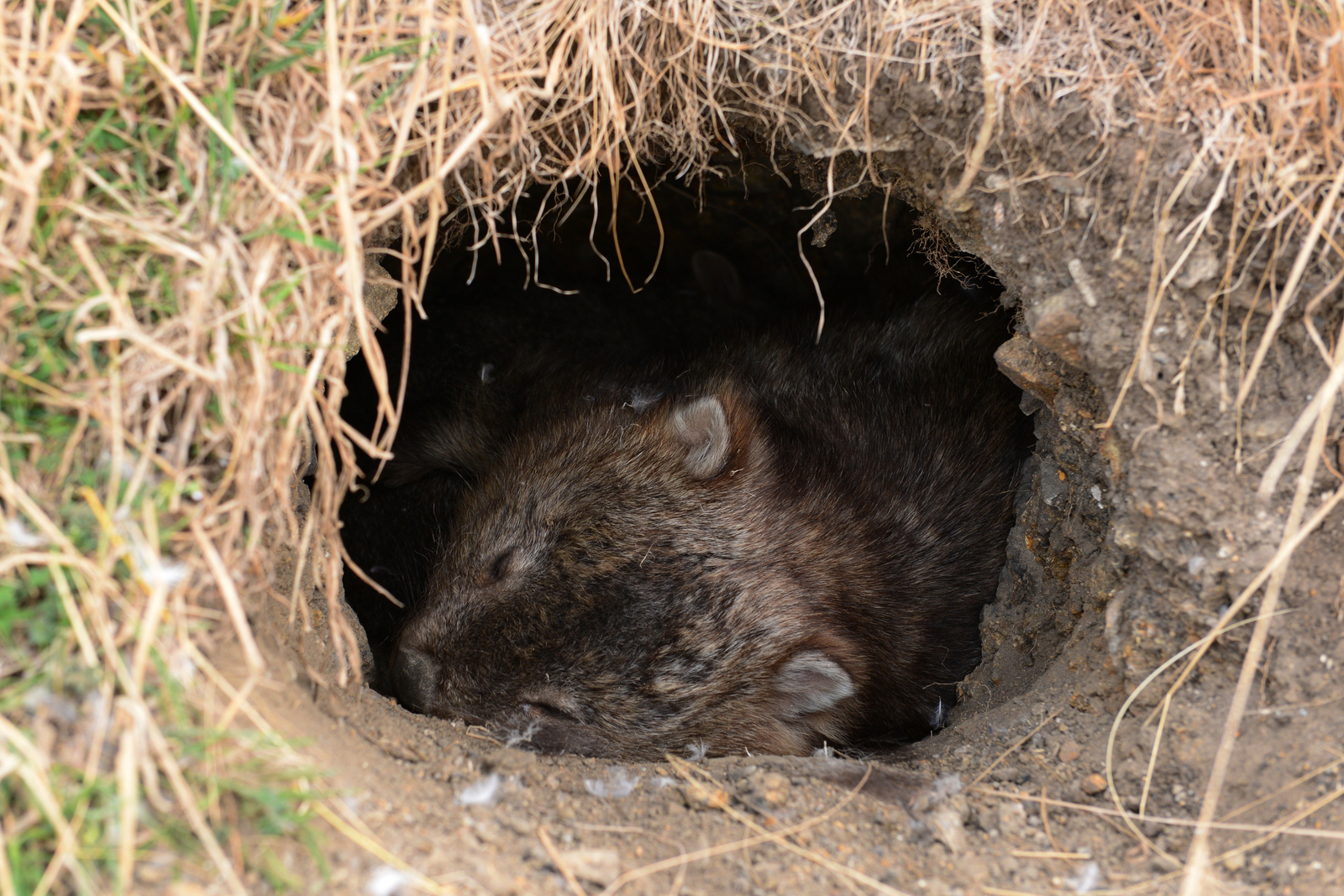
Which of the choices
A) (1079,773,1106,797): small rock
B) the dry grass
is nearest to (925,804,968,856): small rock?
(1079,773,1106,797): small rock

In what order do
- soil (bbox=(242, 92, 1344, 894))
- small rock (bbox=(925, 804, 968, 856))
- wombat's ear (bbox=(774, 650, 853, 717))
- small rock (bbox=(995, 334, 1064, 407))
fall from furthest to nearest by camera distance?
wombat's ear (bbox=(774, 650, 853, 717)) < small rock (bbox=(995, 334, 1064, 407)) < small rock (bbox=(925, 804, 968, 856)) < soil (bbox=(242, 92, 1344, 894))

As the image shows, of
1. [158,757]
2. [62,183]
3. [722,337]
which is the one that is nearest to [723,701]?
[722,337]

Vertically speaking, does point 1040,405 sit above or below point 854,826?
above

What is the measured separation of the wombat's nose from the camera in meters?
2.90

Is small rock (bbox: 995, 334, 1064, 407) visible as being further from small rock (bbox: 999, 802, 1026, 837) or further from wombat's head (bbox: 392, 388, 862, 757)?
small rock (bbox: 999, 802, 1026, 837)

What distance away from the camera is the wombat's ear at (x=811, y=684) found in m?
3.11

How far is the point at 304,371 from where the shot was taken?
1.78 m

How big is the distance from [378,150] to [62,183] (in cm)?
54

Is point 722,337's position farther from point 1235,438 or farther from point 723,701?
point 1235,438

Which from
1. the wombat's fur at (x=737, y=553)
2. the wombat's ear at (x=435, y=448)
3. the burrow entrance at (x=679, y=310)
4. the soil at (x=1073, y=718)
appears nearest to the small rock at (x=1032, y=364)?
the soil at (x=1073, y=718)

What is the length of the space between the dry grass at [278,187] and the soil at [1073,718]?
0.06 meters

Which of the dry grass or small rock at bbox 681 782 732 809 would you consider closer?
the dry grass

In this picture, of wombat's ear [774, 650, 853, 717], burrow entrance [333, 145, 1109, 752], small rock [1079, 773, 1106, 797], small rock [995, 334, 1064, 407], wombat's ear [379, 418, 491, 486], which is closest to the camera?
small rock [1079, 773, 1106, 797]

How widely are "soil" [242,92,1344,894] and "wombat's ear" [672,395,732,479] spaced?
0.96m
